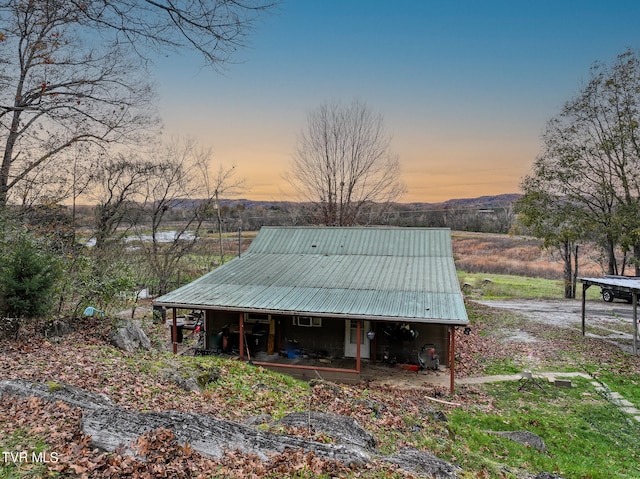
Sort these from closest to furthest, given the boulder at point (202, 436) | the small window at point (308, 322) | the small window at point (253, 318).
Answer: the boulder at point (202, 436) < the small window at point (308, 322) < the small window at point (253, 318)

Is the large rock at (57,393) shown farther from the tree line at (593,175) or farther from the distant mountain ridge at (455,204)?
the distant mountain ridge at (455,204)

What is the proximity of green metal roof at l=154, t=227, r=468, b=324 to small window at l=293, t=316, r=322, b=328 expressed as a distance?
1.31m

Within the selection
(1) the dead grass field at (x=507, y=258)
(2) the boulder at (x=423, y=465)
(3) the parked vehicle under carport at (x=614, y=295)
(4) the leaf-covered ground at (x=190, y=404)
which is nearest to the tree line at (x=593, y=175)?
(3) the parked vehicle under carport at (x=614, y=295)

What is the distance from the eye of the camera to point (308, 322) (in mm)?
13820

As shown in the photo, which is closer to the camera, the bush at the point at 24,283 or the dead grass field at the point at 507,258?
the bush at the point at 24,283

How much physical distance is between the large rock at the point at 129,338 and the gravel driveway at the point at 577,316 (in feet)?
47.3

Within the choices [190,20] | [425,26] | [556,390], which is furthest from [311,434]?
[425,26]

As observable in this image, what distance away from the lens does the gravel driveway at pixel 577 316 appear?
17.2 meters

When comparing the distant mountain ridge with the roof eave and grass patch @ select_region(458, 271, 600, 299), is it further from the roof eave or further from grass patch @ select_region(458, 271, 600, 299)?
the roof eave

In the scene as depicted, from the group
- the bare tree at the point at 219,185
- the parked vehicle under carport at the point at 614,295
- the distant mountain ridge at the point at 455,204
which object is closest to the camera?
the parked vehicle under carport at the point at 614,295

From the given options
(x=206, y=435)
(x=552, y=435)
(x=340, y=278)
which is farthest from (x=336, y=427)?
(x=340, y=278)

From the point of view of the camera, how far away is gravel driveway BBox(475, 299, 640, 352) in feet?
56.3

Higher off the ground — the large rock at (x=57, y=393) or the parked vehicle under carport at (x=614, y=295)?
the large rock at (x=57, y=393)

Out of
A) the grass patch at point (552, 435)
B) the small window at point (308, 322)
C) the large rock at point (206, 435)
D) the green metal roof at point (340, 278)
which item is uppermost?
the green metal roof at point (340, 278)
